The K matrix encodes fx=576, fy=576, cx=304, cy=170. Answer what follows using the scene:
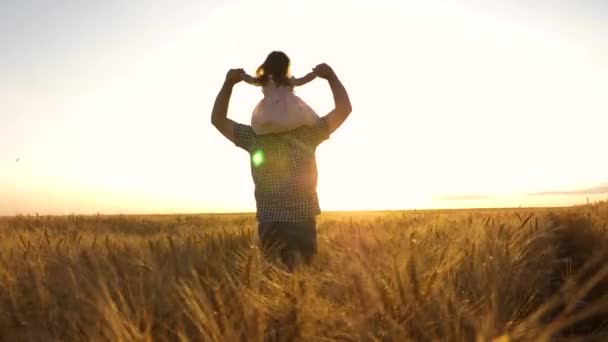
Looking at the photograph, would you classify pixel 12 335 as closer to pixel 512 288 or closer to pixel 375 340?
pixel 375 340

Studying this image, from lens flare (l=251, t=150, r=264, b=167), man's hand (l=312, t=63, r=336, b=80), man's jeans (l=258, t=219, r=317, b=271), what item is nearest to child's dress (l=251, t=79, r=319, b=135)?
lens flare (l=251, t=150, r=264, b=167)

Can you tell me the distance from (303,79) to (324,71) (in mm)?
198

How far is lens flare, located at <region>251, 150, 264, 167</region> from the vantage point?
4359 mm

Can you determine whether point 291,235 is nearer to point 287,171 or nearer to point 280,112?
point 287,171

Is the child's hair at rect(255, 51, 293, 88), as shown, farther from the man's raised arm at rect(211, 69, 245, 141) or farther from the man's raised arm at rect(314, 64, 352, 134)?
the man's raised arm at rect(314, 64, 352, 134)

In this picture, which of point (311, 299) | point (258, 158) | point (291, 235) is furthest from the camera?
point (258, 158)

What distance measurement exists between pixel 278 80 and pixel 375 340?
302 centimetres

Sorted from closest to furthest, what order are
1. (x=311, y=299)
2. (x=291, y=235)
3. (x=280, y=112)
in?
(x=311, y=299) < (x=280, y=112) < (x=291, y=235)

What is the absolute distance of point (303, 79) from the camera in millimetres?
4305

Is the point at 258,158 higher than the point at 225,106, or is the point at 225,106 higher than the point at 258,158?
the point at 225,106

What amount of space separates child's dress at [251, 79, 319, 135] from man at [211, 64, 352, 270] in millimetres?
143

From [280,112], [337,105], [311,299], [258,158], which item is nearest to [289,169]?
[258,158]

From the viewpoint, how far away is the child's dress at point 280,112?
407cm

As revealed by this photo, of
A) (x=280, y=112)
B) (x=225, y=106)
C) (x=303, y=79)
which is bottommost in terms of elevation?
(x=280, y=112)
